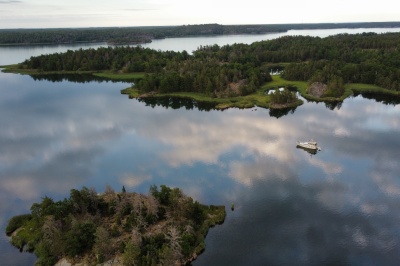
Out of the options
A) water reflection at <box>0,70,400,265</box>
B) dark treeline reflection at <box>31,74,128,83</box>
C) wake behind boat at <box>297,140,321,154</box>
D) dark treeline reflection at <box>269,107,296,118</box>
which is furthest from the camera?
dark treeline reflection at <box>31,74,128,83</box>

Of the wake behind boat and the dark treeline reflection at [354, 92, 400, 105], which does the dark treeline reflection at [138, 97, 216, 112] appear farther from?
the dark treeline reflection at [354, 92, 400, 105]

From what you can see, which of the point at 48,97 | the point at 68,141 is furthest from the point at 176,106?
the point at 48,97

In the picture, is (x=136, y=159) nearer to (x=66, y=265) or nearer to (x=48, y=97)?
(x=66, y=265)

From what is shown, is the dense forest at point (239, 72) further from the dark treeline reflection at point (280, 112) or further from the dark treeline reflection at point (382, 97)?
the dark treeline reflection at point (280, 112)

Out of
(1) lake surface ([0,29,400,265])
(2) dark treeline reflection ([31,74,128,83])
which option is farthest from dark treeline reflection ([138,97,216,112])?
(2) dark treeline reflection ([31,74,128,83])

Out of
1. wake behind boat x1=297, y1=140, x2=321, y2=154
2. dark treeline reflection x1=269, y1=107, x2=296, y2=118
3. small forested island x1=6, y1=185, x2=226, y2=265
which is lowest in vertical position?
small forested island x1=6, y1=185, x2=226, y2=265

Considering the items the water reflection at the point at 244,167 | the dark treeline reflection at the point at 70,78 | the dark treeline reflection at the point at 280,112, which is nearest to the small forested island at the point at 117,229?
the water reflection at the point at 244,167

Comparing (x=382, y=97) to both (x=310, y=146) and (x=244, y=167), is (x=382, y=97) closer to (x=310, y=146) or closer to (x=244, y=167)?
(x=310, y=146)
